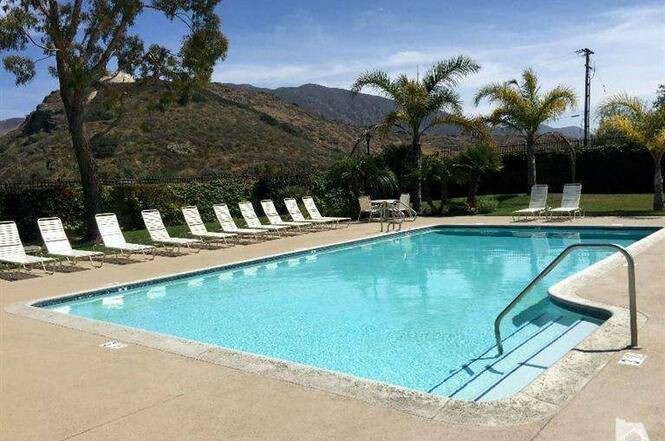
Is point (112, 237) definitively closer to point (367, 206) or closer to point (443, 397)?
point (367, 206)

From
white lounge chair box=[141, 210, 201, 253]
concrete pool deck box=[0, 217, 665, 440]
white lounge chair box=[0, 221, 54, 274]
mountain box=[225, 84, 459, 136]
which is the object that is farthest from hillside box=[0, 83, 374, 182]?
mountain box=[225, 84, 459, 136]

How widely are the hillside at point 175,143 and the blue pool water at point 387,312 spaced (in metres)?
24.2

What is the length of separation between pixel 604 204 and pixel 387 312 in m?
14.1

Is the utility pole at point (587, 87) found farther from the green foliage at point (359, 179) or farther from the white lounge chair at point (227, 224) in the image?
the white lounge chair at point (227, 224)

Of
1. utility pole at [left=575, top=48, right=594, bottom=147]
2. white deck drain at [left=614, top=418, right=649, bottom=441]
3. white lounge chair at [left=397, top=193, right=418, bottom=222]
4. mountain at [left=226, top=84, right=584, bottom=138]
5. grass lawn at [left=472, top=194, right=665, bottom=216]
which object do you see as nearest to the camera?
white deck drain at [left=614, top=418, right=649, bottom=441]

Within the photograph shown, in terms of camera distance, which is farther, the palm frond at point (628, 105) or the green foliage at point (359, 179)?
the green foliage at point (359, 179)

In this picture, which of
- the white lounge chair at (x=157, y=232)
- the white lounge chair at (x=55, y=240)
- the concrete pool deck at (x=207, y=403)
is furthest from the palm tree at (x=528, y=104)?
the concrete pool deck at (x=207, y=403)

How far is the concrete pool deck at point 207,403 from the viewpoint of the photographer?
131 inches

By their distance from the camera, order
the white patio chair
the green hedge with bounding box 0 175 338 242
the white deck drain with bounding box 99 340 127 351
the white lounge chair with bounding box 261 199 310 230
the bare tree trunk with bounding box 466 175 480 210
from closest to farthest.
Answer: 1. the white deck drain with bounding box 99 340 127 351
2. the green hedge with bounding box 0 175 338 242
3. the white lounge chair with bounding box 261 199 310 230
4. the white patio chair
5. the bare tree trunk with bounding box 466 175 480 210

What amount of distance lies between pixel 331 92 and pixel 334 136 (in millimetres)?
61857

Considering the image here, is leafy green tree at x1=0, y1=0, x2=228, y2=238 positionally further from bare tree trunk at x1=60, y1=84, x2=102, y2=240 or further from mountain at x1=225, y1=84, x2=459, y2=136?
mountain at x1=225, y1=84, x2=459, y2=136

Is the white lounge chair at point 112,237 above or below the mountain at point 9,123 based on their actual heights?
below

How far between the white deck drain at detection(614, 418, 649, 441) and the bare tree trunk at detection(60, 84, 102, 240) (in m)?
13.3

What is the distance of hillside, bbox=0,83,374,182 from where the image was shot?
3775 cm
